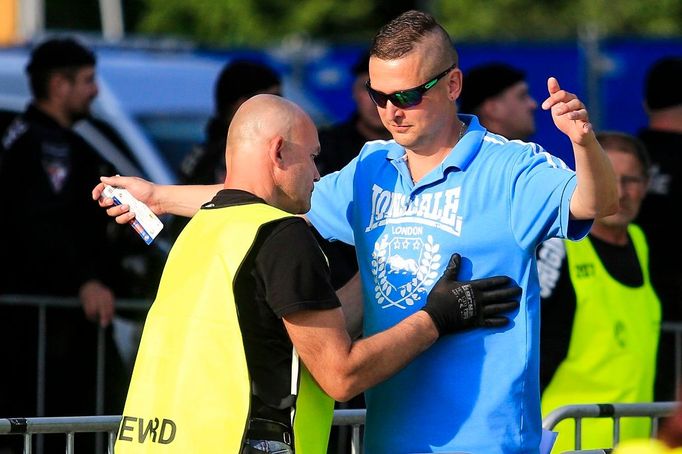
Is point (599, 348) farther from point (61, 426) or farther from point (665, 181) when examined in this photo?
point (61, 426)

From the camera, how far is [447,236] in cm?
367

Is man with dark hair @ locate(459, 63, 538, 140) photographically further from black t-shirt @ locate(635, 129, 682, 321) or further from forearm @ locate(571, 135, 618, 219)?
forearm @ locate(571, 135, 618, 219)

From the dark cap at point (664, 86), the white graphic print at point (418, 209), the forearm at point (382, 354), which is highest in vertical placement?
the dark cap at point (664, 86)

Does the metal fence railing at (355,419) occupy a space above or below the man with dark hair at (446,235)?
below

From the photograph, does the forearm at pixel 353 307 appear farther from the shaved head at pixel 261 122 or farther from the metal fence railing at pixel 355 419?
the shaved head at pixel 261 122

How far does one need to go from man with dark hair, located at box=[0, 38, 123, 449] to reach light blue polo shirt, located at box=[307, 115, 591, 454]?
355 cm

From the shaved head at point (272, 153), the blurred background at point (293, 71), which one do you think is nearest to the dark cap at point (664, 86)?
the blurred background at point (293, 71)

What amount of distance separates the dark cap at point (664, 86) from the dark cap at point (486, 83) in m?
0.99

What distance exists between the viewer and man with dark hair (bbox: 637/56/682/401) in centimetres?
714

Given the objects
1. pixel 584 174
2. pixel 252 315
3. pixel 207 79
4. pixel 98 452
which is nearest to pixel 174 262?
pixel 252 315

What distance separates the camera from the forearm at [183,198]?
162 inches

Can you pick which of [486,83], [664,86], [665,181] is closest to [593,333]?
[486,83]

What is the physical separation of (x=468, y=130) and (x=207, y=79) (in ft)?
19.9

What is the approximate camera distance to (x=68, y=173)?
7.34 metres
